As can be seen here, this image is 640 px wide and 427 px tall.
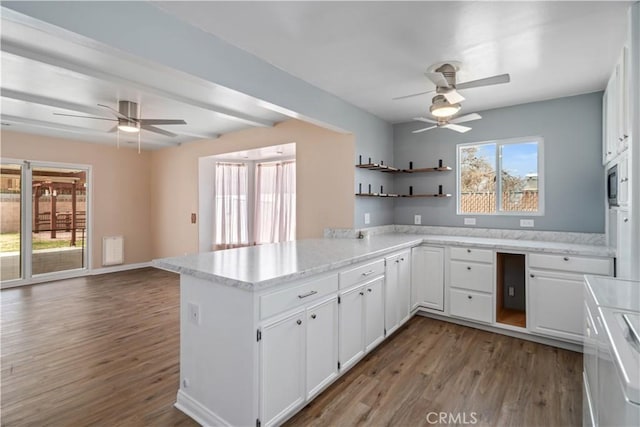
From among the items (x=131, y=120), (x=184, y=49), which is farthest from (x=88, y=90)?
(x=184, y=49)

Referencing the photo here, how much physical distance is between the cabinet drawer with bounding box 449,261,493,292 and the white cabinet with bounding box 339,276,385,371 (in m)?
1.11

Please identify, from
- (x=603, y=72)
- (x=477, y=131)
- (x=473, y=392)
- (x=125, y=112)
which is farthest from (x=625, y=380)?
(x=125, y=112)

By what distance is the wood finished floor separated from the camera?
2.03 meters

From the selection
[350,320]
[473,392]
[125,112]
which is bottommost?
[473,392]

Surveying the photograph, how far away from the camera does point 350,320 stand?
248 cm

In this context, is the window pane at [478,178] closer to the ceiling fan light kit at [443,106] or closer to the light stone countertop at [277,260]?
the light stone countertop at [277,260]

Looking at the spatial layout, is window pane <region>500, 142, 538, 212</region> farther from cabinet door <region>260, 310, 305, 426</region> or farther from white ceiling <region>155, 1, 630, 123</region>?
cabinet door <region>260, 310, 305, 426</region>

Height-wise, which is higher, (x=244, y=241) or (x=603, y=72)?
(x=603, y=72)

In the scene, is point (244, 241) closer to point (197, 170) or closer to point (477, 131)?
point (197, 170)

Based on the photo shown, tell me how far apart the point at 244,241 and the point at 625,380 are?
5.81 meters

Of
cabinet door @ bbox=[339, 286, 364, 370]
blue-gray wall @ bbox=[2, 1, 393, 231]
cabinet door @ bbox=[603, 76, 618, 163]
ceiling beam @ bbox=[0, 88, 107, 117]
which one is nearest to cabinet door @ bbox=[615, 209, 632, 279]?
cabinet door @ bbox=[603, 76, 618, 163]

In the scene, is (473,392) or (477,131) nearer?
(473,392)

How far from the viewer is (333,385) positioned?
7.76ft

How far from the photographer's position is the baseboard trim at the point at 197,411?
6.19 ft
